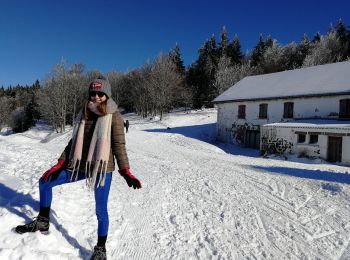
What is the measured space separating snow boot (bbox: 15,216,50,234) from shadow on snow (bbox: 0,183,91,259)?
0.35 metres

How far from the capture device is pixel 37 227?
3.69m

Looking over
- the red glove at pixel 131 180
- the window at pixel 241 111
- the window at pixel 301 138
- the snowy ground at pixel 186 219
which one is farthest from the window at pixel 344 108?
the red glove at pixel 131 180

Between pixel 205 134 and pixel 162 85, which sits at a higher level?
pixel 162 85

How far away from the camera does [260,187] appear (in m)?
8.42

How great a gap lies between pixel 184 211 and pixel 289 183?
14.9 ft

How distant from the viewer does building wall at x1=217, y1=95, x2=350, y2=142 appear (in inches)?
870

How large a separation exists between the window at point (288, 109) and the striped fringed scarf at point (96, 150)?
76.2ft

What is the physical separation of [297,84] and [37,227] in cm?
2574

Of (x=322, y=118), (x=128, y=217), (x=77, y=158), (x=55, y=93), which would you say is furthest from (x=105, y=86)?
(x=55, y=93)

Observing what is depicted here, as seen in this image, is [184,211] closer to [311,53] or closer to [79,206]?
[79,206]

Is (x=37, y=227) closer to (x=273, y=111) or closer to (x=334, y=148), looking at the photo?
(x=334, y=148)

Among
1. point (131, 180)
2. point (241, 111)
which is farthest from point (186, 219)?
point (241, 111)

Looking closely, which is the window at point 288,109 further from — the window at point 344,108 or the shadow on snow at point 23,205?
the shadow on snow at point 23,205

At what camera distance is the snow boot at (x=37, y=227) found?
3.65m
